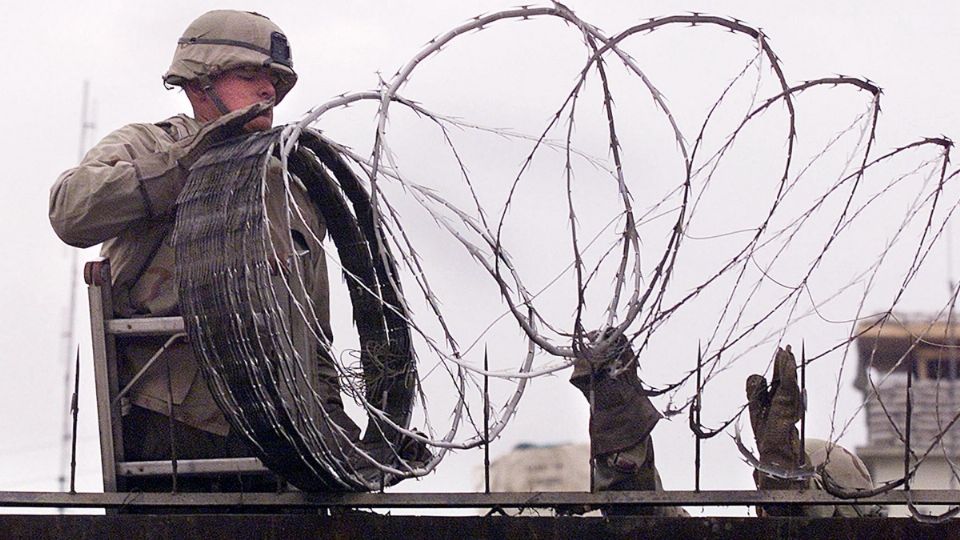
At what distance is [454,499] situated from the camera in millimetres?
6484

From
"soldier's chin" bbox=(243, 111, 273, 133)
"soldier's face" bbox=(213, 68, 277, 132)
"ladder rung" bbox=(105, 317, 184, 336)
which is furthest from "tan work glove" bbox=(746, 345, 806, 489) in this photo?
"soldier's face" bbox=(213, 68, 277, 132)

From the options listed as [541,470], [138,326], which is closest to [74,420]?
[138,326]

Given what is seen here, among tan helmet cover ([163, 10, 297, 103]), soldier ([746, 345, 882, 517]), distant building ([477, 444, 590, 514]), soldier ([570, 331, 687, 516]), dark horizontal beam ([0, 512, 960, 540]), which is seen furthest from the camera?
distant building ([477, 444, 590, 514])

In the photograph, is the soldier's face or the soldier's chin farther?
the soldier's face

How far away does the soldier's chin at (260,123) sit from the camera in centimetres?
705

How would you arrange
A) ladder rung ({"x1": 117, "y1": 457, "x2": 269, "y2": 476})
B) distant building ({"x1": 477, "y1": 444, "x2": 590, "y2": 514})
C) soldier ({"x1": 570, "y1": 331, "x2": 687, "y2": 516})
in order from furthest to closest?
distant building ({"x1": 477, "y1": 444, "x2": 590, "y2": 514}) → ladder rung ({"x1": 117, "y1": 457, "x2": 269, "y2": 476}) → soldier ({"x1": 570, "y1": 331, "x2": 687, "y2": 516})

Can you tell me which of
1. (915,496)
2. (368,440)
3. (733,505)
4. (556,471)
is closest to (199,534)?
(368,440)

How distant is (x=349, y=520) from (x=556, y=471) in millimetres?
8186

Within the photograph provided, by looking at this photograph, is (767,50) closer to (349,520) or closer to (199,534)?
(349,520)

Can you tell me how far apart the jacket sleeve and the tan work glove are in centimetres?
242

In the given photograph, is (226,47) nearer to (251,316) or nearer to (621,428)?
(251,316)

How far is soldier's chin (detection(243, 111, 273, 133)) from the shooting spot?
7047 mm

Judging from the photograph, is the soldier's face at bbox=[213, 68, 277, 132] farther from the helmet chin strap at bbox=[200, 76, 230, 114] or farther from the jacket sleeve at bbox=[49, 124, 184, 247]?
the jacket sleeve at bbox=[49, 124, 184, 247]

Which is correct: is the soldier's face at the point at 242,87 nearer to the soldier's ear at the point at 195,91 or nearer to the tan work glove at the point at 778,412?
the soldier's ear at the point at 195,91
